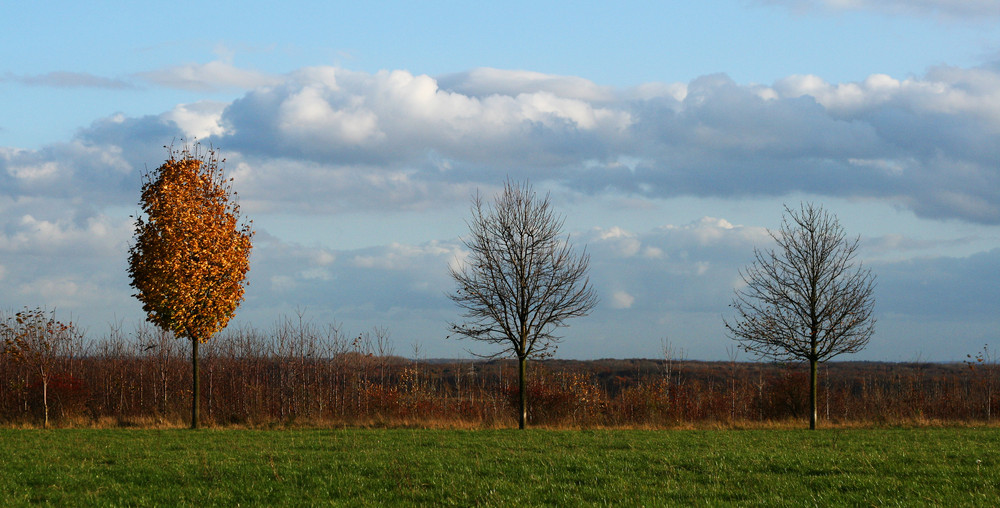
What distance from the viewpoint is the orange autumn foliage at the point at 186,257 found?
25.8 meters

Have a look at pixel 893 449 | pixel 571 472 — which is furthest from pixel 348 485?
pixel 893 449

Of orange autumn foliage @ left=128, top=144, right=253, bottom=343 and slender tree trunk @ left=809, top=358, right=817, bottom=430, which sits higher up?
orange autumn foliage @ left=128, top=144, right=253, bottom=343

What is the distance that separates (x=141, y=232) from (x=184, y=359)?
1415 centimetres

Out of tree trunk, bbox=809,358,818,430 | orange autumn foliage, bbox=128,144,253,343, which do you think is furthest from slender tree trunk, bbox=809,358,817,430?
orange autumn foliage, bbox=128,144,253,343

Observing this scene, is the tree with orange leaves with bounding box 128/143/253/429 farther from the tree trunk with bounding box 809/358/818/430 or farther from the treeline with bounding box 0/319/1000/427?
the tree trunk with bounding box 809/358/818/430

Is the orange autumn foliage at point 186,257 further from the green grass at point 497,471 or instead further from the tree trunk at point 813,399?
the tree trunk at point 813,399

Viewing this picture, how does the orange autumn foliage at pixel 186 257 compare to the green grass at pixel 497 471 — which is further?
the orange autumn foliage at pixel 186 257

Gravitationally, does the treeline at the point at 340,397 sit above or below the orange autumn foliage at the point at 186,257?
below

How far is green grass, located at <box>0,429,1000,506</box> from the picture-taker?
1172cm

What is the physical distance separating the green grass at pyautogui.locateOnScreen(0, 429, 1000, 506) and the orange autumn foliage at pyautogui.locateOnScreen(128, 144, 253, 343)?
5.36m

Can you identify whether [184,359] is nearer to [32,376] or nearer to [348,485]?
[32,376]

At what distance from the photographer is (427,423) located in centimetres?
2736

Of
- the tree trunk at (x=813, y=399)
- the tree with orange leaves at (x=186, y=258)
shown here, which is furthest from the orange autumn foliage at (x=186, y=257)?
the tree trunk at (x=813, y=399)

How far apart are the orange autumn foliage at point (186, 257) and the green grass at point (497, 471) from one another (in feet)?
17.6
